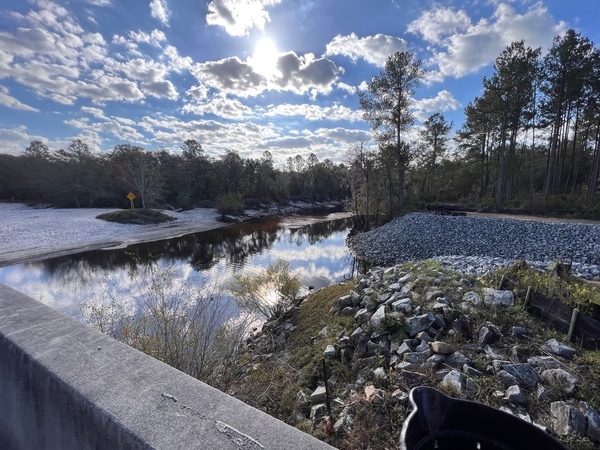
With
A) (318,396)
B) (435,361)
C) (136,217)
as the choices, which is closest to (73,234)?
(136,217)

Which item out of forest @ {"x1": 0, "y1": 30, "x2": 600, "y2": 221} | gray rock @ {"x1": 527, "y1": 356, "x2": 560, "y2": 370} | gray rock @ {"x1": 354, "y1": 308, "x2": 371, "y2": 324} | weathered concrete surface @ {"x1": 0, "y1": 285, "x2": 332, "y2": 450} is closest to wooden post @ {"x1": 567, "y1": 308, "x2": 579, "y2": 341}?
gray rock @ {"x1": 527, "y1": 356, "x2": 560, "y2": 370}

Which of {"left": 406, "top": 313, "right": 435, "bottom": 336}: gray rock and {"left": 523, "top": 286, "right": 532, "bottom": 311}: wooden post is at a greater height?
{"left": 523, "top": 286, "right": 532, "bottom": 311}: wooden post

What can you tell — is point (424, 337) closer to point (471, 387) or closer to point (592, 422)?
point (471, 387)

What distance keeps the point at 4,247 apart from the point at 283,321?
17.0 metres

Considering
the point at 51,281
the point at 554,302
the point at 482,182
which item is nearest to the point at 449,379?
the point at 554,302

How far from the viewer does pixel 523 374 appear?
3.02 metres

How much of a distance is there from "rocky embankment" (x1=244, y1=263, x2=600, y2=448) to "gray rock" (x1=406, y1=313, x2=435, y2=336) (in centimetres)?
1

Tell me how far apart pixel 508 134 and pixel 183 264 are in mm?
25674

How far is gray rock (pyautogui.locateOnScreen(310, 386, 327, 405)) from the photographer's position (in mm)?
3674

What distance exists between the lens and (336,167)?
52.8 metres

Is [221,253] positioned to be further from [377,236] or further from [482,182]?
[482,182]

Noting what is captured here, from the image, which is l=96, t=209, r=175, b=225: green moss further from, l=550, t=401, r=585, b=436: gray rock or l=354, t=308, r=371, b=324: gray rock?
l=550, t=401, r=585, b=436: gray rock

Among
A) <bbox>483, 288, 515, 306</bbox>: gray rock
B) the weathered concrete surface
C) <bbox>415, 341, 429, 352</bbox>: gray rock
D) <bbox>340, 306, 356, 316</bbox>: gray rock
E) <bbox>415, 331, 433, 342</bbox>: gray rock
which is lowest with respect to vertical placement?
<bbox>340, 306, 356, 316</bbox>: gray rock

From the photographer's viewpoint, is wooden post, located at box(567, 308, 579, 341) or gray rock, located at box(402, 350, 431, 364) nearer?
wooden post, located at box(567, 308, 579, 341)
